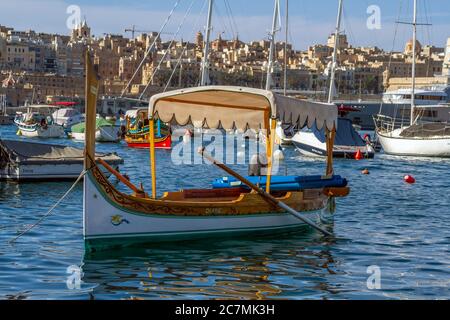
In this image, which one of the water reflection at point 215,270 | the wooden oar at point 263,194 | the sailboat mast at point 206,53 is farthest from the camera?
the sailboat mast at point 206,53

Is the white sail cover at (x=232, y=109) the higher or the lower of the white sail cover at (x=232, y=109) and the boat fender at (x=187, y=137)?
the higher

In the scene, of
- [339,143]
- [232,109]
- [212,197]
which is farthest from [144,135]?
[212,197]

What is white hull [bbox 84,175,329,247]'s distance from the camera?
1550 cm

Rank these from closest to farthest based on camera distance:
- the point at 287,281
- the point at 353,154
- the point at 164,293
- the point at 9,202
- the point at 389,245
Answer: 1. the point at 164,293
2. the point at 287,281
3. the point at 389,245
4. the point at 9,202
5. the point at 353,154

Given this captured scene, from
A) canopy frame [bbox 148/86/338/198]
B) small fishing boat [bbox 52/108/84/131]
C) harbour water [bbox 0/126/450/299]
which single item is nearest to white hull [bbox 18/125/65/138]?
small fishing boat [bbox 52/108/84/131]

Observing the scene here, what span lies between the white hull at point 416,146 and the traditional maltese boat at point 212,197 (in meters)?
27.7

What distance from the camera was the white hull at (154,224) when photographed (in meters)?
15.5

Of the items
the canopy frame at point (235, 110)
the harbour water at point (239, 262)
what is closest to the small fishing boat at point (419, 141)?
the harbour water at point (239, 262)

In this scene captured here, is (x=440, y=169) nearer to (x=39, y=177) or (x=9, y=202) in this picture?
(x=39, y=177)

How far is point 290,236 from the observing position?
59.3ft

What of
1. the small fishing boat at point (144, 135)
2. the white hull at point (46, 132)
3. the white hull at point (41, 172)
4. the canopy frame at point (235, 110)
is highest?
the canopy frame at point (235, 110)

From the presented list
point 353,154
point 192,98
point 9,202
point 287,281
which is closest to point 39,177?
point 9,202

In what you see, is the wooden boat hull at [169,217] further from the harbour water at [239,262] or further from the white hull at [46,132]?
the white hull at [46,132]

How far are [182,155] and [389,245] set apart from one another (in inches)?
1228
